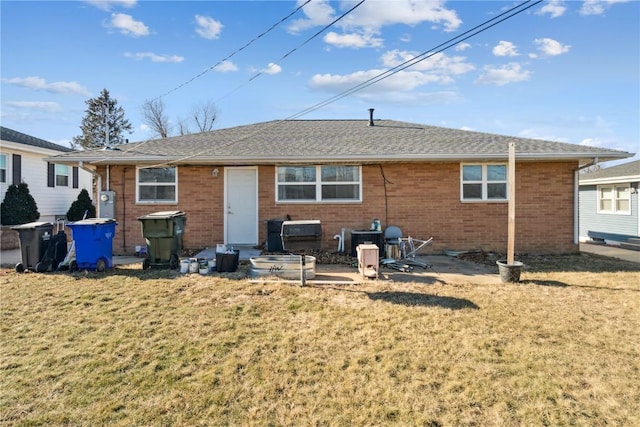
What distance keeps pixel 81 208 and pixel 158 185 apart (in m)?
9.57

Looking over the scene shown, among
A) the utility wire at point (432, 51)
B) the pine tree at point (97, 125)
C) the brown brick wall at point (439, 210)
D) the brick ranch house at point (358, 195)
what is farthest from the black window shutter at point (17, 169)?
the pine tree at point (97, 125)

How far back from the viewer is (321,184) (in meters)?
10.0

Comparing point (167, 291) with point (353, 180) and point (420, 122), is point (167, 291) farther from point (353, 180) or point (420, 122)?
point (420, 122)

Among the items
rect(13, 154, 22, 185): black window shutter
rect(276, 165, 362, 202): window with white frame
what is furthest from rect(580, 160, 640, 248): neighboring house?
rect(13, 154, 22, 185): black window shutter

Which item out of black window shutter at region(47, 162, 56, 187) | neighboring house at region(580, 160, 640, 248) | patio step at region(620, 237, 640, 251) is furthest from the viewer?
black window shutter at region(47, 162, 56, 187)

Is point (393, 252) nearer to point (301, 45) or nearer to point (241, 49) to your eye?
point (301, 45)

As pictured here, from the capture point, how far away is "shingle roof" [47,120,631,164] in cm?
926

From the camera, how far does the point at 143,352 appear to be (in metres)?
3.76

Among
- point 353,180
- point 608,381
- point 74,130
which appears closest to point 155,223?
point 353,180

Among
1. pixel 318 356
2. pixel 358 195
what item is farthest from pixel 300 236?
pixel 358 195

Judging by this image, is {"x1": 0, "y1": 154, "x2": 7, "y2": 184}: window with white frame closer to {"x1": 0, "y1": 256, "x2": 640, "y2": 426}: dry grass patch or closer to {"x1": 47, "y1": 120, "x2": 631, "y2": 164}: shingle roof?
{"x1": 47, "y1": 120, "x2": 631, "y2": 164}: shingle roof

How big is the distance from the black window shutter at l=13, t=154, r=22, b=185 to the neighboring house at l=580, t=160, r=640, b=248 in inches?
933

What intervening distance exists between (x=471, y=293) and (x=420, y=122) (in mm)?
9794

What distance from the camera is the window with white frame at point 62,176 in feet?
54.2
